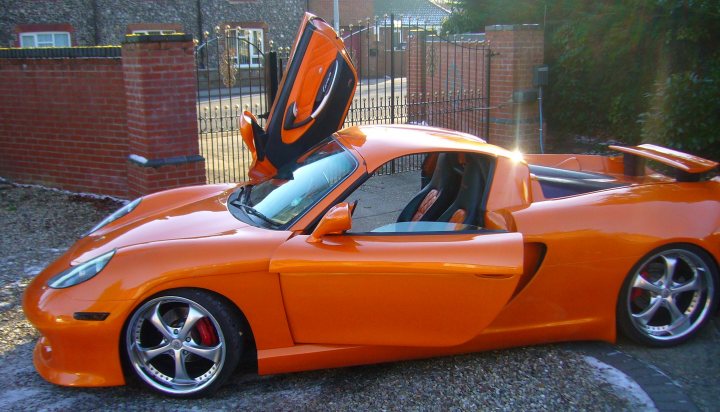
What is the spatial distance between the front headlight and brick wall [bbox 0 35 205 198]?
12.2 feet

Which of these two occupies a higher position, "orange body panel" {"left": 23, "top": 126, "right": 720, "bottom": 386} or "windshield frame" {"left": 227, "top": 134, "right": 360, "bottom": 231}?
"windshield frame" {"left": 227, "top": 134, "right": 360, "bottom": 231}

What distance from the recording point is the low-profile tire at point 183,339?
11.9ft

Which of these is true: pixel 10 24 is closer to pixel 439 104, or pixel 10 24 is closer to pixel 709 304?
pixel 439 104

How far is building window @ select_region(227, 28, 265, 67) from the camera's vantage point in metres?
8.20

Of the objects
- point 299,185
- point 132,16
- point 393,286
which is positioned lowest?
point 393,286

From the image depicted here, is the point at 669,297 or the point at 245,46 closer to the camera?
the point at 669,297

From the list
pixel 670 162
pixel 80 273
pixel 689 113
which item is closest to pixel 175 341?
pixel 80 273

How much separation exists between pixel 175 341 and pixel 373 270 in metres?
1.10

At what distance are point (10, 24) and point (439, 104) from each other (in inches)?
649

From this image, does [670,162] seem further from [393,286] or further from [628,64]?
[628,64]

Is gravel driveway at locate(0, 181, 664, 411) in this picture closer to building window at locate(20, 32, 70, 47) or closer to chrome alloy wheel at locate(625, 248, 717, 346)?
chrome alloy wheel at locate(625, 248, 717, 346)

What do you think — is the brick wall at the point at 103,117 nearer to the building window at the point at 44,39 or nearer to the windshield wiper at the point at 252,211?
the windshield wiper at the point at 252,211

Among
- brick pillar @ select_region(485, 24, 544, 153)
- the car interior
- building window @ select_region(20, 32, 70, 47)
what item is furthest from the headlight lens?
building window @ select_region(20, 32, 70, 47)

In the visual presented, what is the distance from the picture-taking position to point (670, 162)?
4672mm
